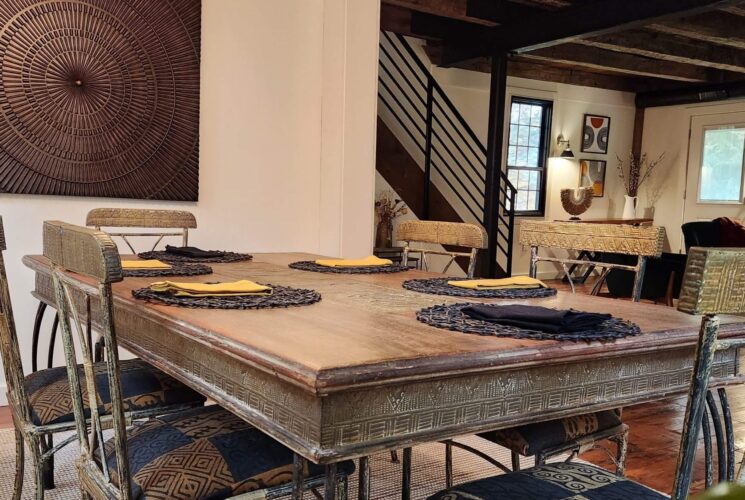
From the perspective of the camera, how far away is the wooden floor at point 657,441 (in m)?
2.55

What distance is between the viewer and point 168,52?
341 cm

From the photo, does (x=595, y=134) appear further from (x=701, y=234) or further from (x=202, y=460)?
(x=202, y=460)

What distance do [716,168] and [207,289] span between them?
9019 mm

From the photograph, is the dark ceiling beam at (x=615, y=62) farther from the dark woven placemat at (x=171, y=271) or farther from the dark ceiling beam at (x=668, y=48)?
the dark woven placemat at (x=171, y=271)

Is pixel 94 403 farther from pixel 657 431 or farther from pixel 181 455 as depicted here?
pixel 657 431

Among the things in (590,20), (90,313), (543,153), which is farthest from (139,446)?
(543,153)

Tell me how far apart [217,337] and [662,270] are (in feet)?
19.0

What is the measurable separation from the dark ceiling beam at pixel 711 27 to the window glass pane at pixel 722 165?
3.09m

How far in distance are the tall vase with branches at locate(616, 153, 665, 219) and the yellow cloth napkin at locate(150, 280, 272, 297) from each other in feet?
28.0

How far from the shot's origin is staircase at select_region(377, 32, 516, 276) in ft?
21.5

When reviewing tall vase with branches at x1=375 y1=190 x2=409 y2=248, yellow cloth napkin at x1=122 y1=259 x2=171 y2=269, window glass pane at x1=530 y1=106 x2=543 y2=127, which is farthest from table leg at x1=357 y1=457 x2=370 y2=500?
window glass pane at x1=530 y1=106 x2=543 y2=127

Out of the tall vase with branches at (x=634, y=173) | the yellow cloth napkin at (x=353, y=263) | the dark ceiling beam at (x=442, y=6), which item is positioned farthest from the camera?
the tall vase with branches at (x=634, y=173)

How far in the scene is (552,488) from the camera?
1.23 m

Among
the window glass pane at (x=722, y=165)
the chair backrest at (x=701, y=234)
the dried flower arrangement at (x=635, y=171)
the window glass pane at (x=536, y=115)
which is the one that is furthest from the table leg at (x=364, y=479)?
the dried flower arrangement at (x=635, y=171)
